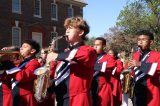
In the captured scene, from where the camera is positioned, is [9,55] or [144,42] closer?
[9,55]

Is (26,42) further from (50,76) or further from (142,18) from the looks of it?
(142,18)

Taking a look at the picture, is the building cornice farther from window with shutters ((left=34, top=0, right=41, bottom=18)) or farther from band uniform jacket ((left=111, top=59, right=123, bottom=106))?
band uniform jacket ((left=111, top=59, right=123, bottom=106))

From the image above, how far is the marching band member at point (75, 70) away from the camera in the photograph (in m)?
5.21

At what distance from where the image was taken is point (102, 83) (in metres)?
8.15

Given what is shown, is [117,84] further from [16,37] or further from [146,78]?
[16,37]

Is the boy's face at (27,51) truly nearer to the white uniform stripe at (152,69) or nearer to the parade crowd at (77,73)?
the parade crowd at (77,73)

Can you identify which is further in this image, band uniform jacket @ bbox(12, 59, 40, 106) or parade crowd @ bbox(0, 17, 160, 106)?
band uniform jacket @ bbox(12, 59, 40, 106)

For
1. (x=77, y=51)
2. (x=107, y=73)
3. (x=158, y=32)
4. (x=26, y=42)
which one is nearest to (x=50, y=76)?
(x=77, y=51)

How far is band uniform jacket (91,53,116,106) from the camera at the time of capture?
8.02 m

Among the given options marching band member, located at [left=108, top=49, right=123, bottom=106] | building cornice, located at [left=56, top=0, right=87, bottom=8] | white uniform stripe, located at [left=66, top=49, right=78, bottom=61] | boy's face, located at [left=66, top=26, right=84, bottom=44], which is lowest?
marching band member, located at [left=108, top=49, right=123, bottom=106]

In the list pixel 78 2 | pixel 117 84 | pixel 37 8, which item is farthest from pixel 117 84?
pixel 78 2

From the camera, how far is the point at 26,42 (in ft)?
23.6

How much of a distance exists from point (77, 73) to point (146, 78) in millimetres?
2220

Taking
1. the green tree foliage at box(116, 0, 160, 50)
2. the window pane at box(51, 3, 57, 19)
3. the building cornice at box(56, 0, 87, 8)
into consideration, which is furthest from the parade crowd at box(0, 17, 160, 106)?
the building cornice at box(56, 0, 87, 8)
